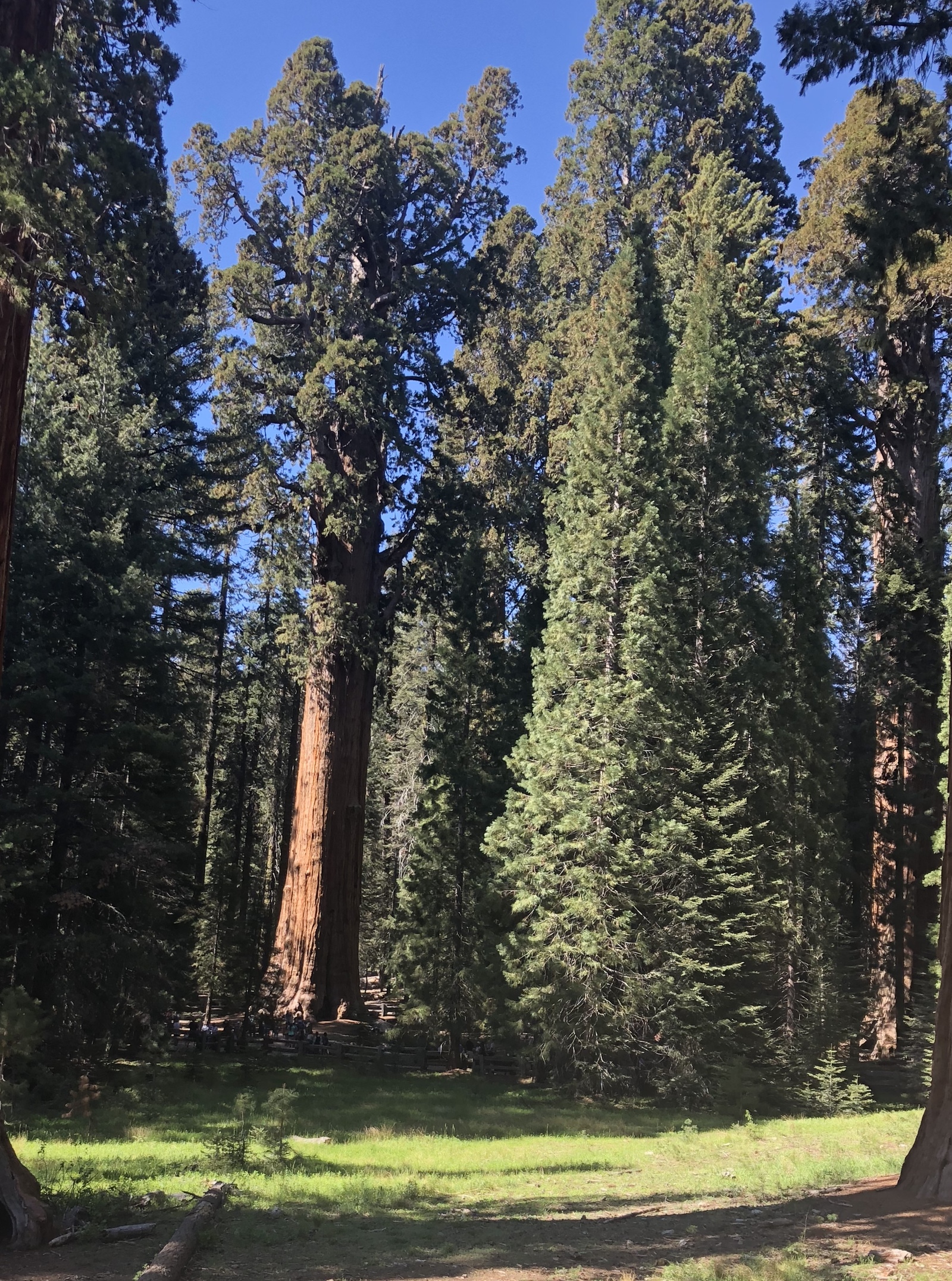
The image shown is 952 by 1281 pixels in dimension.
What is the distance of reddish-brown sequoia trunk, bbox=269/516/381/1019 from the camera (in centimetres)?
2284

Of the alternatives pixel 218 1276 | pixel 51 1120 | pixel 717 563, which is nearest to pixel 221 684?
pixel 717 563

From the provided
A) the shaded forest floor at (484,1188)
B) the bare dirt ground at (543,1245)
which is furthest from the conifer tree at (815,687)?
the bare dirt ground at (543,1245)

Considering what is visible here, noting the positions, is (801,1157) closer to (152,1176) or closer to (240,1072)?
(152,1176)

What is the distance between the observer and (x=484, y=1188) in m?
10.7

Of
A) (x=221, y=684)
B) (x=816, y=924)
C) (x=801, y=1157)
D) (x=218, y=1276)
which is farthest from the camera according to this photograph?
(x=221, y=684)

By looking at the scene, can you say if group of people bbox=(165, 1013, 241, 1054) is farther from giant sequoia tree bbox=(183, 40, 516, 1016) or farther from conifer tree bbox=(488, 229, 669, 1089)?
conifer tree bbox=(488, 229, 669, 1089)

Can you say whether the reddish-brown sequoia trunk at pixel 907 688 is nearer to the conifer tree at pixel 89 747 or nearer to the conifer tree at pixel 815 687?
the conifer tree at pixel 815 687

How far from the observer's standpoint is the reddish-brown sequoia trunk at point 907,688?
24.4 meters

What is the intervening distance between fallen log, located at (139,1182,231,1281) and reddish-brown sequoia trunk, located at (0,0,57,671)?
4.63 m

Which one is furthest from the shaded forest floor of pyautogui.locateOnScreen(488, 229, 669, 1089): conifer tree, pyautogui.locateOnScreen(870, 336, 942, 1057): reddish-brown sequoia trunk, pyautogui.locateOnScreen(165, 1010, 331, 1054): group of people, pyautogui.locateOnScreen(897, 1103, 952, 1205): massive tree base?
pyautogui.locateOnScreen(870, 336, 942, 1057): reddish-brown sequoia trunk

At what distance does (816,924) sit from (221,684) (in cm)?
1828

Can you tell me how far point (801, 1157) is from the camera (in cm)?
1205

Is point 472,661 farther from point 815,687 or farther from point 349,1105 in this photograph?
point 349,1105

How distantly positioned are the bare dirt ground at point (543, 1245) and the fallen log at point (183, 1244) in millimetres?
122
